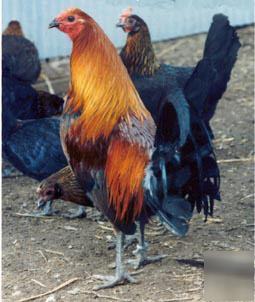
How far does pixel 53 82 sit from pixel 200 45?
6.48 feet

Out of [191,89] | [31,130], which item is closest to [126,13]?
[191,89]

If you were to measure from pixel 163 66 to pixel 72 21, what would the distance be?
1.34 m

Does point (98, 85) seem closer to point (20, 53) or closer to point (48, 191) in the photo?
point (48, 191)

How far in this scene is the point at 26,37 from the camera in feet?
25.2

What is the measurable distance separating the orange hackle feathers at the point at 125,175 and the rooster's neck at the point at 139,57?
1175mm

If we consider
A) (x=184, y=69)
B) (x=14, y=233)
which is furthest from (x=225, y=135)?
(x=14, y=233)

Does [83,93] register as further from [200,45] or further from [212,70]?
[200,45]

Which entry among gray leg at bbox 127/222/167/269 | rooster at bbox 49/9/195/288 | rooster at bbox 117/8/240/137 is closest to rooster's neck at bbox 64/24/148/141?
rooster at bbox 49/9/195/288

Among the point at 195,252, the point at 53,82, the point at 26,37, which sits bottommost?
the point at 195,252

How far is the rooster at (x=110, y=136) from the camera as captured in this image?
168 inches

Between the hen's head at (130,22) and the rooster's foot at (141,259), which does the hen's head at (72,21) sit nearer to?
the hen's head at (130,22)

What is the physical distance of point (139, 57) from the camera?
537 cm

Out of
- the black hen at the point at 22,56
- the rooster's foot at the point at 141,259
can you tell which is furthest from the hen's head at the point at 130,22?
the black hen at the point at 22,56

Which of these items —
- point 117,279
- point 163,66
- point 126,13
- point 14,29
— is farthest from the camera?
point 14,29
